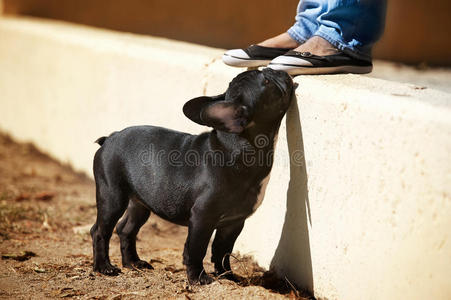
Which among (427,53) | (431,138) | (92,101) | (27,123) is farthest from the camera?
(427,53)

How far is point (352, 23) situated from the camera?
127 inches

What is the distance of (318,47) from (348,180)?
0.78 m

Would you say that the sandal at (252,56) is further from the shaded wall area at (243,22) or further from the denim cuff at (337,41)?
the shaded wall area at (243,22)

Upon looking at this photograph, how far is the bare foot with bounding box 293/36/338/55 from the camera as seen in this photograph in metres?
3.15

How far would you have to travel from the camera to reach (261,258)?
11.1 feet

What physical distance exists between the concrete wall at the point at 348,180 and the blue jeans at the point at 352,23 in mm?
238

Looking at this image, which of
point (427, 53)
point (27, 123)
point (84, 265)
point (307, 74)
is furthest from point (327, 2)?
point (427, 53)

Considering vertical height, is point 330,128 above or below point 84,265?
above

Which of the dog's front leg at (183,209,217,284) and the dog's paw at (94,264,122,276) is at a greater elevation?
the dog's front leg at (183,209,217,284)

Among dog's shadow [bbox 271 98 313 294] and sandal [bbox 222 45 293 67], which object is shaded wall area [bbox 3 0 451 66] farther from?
dog's shadow [bbox 271 98 313 294]

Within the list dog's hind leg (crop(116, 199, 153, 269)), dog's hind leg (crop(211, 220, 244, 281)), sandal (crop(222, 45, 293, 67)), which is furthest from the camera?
dog's hind leg (crop(116, 199, 153, 269))

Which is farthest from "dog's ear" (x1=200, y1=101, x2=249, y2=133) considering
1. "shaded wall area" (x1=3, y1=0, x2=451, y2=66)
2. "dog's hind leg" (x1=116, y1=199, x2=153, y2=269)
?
"shaded wall area" (x1=3, y1=0, x2=451, y2=66)

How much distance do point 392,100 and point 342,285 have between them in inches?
33.7

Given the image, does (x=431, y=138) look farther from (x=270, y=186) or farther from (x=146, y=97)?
(x=146, y=97)
